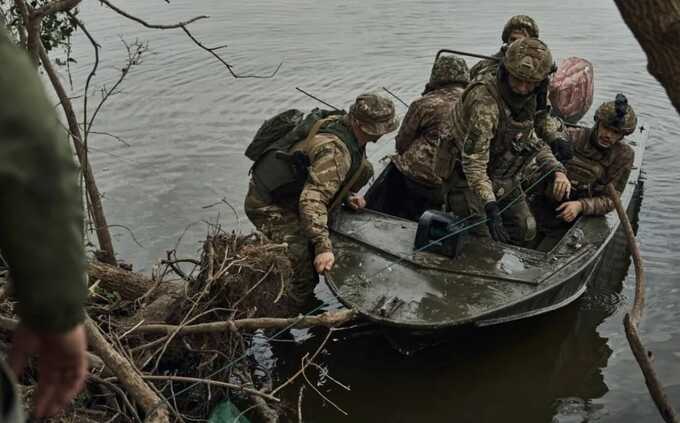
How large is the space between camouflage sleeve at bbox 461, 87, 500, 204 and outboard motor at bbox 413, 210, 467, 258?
1.08 ft

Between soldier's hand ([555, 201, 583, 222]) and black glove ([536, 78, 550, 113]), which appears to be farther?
soldier's hand ([555, 201, 583, 222])

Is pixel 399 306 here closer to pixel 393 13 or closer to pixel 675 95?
pixel 675 95

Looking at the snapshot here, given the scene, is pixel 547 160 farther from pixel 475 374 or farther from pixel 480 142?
pixel 475 374

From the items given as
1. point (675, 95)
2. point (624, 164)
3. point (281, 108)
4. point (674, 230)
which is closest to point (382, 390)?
point (624, 164)

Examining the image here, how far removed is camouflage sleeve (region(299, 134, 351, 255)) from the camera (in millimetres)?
6031

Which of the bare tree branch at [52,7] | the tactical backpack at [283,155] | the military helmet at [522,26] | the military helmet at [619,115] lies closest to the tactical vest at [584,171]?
the military helmet at [619,115]

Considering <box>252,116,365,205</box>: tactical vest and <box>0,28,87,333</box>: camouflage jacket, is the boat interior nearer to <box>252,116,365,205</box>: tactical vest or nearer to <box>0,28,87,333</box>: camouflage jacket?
<box>252,116,365,205</box>: tactical vest

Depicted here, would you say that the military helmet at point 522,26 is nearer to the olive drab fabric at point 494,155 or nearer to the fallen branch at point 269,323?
the olive drab fabric at point 494,155

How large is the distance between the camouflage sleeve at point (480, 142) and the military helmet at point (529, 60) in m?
0.34

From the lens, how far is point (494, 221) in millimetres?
6297

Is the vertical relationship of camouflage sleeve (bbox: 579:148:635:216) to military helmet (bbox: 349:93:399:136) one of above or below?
below

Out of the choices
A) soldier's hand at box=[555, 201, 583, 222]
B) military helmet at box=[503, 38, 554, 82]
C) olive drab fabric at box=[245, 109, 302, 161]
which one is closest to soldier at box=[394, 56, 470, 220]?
soldier's hand at box=[555, 201, 583, 222]

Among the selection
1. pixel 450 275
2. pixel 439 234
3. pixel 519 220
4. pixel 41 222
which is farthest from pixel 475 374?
pixel 41 222

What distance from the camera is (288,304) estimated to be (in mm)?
6527
